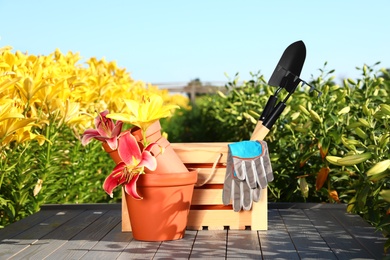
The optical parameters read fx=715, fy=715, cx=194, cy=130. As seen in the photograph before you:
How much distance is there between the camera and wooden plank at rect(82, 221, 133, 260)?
342 centimetres

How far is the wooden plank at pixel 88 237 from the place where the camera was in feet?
11.4

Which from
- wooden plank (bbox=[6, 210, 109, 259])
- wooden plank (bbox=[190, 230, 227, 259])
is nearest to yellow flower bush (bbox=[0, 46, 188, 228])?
wooden plank (bbox=[6, 210, 109, 259])

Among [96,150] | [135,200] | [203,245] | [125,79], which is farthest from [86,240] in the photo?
[125,79]

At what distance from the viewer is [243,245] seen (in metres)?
3.66

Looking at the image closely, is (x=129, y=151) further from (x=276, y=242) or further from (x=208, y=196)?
(x=276, y=242)

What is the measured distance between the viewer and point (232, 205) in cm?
418

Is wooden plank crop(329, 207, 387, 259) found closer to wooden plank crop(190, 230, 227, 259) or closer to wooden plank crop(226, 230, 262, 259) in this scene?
wooden plank crop(226, 230, 262, 259)

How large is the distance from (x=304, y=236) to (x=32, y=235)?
1.49 m

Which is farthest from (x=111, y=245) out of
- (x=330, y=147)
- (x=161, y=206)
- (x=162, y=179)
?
(x=330, y=147)

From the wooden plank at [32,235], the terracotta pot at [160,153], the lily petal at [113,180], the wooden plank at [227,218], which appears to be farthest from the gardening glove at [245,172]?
the wooden plank at [32,235]

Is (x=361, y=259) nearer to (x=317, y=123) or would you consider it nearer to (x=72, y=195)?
(x=317, y=123)

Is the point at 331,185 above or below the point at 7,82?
below

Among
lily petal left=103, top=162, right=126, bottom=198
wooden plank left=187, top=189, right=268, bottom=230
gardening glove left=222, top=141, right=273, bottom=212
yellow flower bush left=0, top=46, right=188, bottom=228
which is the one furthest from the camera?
yellow flower bush left=0, top=46, right=188, bottom=228

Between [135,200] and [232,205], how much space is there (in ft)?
2.20
